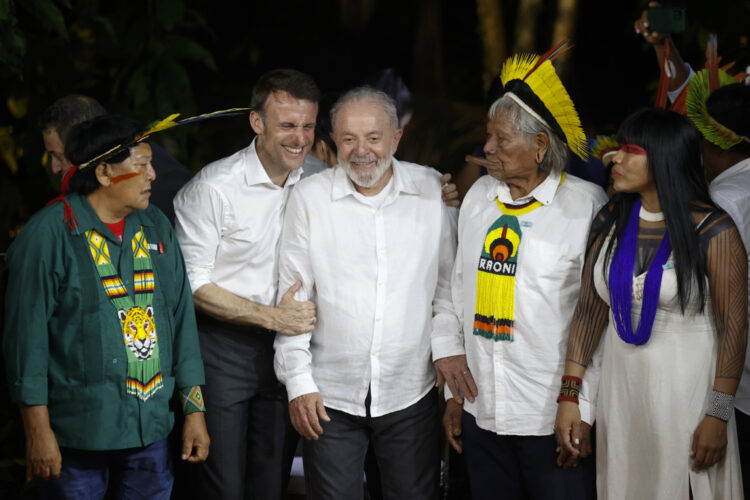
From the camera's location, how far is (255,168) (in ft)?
8.81

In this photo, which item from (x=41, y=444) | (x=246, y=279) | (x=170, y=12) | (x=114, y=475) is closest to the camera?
(x=41, y=444)

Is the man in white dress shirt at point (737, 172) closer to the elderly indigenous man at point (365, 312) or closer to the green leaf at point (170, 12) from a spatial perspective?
the elderly indigenous man at point (365, 312)

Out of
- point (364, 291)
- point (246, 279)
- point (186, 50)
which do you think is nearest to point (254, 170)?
point (246, 279)

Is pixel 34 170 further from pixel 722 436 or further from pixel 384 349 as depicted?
pixel 722 436

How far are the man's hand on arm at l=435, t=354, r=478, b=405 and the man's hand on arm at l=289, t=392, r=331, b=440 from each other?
1.24 ft

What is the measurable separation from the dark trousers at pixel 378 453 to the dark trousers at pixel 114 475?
45cm

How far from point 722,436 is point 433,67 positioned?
11.7ft

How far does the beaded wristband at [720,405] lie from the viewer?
Result: 6.50 feet

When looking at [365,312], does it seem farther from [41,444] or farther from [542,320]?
[41,444]

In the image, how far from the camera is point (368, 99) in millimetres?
2453

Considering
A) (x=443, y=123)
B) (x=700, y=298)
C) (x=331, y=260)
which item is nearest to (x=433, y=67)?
(x=443, y=123)

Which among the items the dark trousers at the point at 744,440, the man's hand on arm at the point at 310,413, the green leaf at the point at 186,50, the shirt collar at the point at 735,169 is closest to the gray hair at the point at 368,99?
the man's hand on arm at the point at 310,413

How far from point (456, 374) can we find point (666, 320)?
642 millimetres

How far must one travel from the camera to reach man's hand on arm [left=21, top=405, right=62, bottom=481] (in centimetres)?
212
